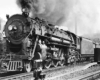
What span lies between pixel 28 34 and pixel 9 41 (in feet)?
5.46

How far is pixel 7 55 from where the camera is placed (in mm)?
9828

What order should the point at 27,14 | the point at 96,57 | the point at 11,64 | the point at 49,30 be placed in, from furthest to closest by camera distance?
1. the point at 96,57
2. the point at 49,30
3. the point at 27,14
4. the point at 11,64

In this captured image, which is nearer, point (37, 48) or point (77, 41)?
point (37, 48)

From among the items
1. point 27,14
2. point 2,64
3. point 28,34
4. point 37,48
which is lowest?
point 2,64

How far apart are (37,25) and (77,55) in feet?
26.1

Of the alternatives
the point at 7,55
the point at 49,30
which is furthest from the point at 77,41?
the point at 7,55

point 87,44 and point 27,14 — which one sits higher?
point 27,14

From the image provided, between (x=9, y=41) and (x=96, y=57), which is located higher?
(x=9, y=41)

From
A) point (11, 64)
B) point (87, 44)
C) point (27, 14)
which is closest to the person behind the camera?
point (11, 64)

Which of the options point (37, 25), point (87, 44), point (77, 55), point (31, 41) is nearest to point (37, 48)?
point (31, 41)

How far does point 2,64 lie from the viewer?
9648mm

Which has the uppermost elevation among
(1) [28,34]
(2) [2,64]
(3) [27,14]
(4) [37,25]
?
(3) [27,14]

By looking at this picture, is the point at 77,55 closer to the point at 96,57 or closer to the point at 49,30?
the point at 96,57

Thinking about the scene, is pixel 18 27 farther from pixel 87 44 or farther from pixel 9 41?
pixel 87 44
